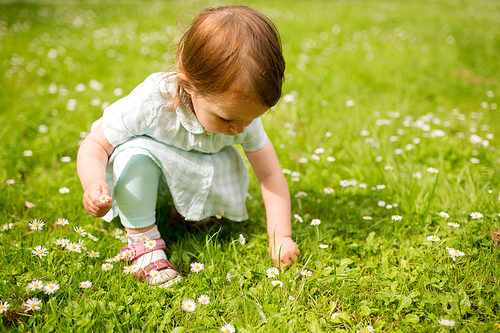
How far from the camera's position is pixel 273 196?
194 centimetres

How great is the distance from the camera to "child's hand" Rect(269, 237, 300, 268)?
5.87 ft

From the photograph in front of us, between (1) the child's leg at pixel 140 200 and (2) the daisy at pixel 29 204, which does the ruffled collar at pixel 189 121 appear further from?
(2) the daisy at pixel 29 204

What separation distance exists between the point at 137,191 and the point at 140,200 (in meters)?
0.04

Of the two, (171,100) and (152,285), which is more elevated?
(171,100)

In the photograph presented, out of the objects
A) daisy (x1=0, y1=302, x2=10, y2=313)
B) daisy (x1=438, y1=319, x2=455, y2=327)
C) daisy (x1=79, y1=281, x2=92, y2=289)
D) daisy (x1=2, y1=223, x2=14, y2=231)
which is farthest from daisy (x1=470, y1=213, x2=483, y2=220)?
daisy (x1=2, y1=223, x2=14, y2=231)

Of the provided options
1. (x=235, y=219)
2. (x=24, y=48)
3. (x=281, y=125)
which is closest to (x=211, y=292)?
(x=235, y=219)

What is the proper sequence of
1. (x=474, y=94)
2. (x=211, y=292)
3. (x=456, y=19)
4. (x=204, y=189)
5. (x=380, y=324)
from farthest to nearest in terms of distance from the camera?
(x=456, y=19) < (x=474, y=94) < (x=204, y=189) < (x=211, y=292) < (x=380, y=324)

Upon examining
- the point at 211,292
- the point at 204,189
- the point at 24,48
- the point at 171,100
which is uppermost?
the point at 171,100

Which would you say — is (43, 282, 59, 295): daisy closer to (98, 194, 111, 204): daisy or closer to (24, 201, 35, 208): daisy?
(98, 194, 111, 204): daisy

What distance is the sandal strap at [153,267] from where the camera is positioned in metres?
1.68

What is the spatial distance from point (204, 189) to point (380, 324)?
976mm

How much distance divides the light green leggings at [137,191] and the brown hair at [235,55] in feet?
1.57

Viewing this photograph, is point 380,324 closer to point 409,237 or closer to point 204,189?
point 409,237

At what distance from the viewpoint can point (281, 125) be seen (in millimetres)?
3232
